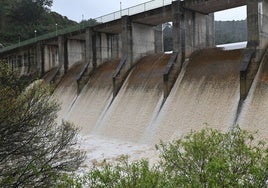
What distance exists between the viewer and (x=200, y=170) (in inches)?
230

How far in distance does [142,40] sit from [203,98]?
31.0ft

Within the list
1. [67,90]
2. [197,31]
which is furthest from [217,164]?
[67,90]

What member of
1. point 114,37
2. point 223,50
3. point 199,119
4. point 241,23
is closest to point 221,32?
point 241,23

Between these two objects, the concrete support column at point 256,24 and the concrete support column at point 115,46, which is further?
the concrete support column at point 115,46

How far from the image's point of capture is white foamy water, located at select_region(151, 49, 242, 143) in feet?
49.7

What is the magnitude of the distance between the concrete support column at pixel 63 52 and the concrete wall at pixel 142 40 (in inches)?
373

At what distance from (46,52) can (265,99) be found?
25.3m

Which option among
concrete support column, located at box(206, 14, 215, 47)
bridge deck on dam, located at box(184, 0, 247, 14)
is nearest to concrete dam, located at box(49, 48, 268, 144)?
bridge deck on dam, located at box(184, 0, 247, 14)

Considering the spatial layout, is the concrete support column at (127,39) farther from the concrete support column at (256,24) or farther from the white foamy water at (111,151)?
the concrete support column at (256,24)

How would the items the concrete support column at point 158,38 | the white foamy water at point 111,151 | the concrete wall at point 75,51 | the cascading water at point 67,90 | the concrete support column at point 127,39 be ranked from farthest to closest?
1. the concrete wall at point 75,51
2. the concrete support column at point 158,38
3. the cascading water at point 67,90
4. the concrete support column at point 127,39
5. the white foamy water at point 111,151

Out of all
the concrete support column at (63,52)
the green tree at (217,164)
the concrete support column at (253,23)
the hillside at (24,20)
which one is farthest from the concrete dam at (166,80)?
the hillside at (24,20)

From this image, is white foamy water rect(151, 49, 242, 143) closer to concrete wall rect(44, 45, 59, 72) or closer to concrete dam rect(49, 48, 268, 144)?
concrete dam rect(49, 48, 268, 144)

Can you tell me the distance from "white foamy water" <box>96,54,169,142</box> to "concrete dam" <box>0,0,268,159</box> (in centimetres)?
7

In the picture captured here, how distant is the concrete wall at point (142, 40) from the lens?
938 inches
